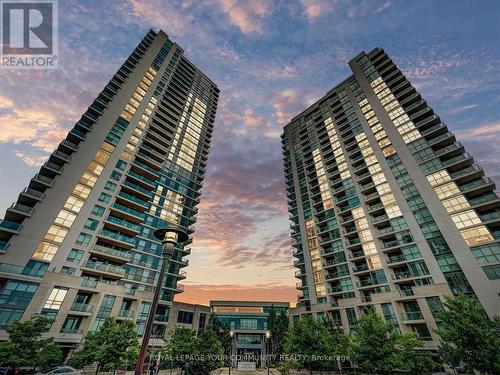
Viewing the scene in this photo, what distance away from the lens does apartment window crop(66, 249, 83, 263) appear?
1442 inches

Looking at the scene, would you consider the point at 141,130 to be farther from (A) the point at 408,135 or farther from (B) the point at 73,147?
(A) the point at 408,135

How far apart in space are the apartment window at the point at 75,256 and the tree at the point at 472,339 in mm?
47348

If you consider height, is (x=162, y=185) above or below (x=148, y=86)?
below

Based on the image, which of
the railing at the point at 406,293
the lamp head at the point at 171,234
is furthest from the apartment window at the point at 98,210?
the railing at the point at 406,293

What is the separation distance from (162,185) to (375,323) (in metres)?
49.8

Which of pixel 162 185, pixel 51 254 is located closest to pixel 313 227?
pixel 162 185

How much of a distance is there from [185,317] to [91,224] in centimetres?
3004

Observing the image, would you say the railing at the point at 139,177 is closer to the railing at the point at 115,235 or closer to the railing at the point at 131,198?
the railing at the point at 131,198

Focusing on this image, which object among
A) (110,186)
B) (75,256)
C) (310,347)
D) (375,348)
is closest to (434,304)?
(375,348)

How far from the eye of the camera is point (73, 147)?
43281 mm

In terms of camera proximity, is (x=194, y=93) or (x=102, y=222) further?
(x=194, y=93)

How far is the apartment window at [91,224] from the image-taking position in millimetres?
40031

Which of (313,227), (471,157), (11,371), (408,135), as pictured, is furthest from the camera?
(313,227)

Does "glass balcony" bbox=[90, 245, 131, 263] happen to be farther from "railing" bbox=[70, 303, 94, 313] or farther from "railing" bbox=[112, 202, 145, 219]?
"railing" bbox=[70, 303, 94, 313]
